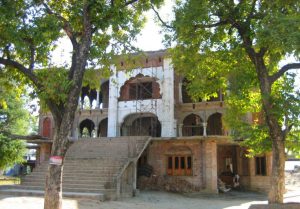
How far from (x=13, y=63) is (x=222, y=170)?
64.9 ft

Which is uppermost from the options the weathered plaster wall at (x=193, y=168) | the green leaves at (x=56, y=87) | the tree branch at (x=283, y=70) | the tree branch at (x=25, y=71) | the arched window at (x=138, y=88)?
the arched window at (x=138, y=88)

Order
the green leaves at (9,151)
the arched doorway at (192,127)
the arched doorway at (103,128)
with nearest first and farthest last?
the green leaves at (9,151) < the arched doorway at (192,127) < the arched doorway at (103,128)

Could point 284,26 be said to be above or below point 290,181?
above

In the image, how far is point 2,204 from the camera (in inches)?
516

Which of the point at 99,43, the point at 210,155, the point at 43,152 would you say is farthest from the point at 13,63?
the point at 43,152

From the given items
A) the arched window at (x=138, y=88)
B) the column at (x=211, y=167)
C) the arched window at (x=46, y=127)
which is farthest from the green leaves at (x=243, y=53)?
the arched window at (x=46, y=127)

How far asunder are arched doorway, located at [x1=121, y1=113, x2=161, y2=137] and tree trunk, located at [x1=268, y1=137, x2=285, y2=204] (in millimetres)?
16182

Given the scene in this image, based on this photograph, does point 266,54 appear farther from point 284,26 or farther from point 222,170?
point 222,170

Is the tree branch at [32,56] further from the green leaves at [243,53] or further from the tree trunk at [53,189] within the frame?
the green leaves at [243,53]

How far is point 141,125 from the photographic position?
29.1m

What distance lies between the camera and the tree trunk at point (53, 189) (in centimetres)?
899

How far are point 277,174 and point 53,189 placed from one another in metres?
7.39

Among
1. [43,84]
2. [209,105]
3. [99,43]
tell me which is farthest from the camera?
[209,105]

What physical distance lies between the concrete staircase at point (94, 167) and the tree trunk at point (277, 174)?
23.6 feet
